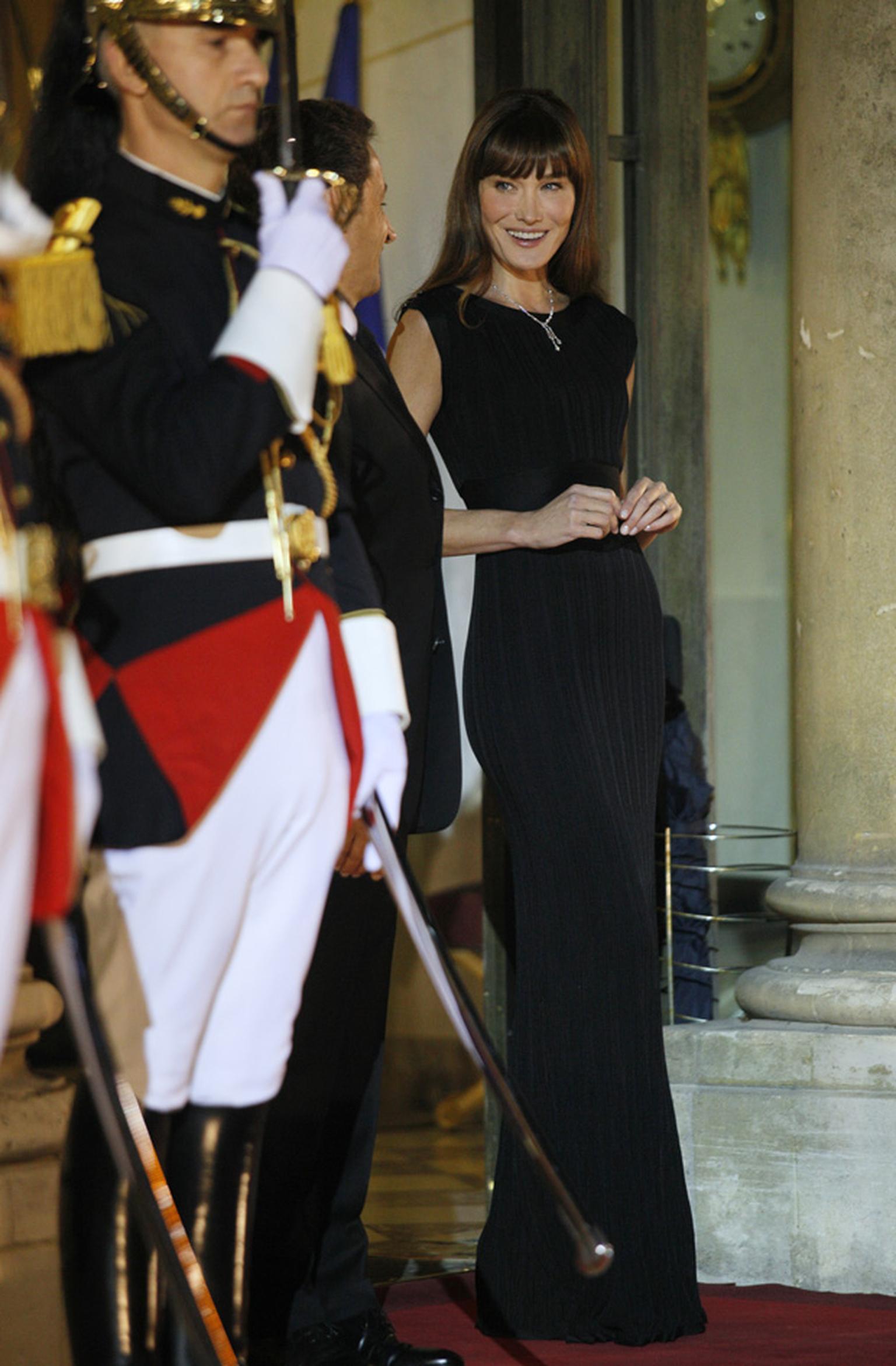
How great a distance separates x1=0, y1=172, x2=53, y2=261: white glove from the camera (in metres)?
1.68

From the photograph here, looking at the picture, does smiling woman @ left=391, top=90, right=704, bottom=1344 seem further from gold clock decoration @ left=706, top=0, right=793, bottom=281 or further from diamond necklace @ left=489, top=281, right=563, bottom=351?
gold clock decoration @ left=706, top=0, right=793, bottom=281

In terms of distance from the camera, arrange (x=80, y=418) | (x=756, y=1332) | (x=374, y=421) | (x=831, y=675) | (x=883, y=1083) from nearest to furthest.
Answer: (x=80, y=418), (x=374, y=421), (x=756, y=1332), (x=883, y=1083), (x=831, y=675)

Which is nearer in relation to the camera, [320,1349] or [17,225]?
[17,225]

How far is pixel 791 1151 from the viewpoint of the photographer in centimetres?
340

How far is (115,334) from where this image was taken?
1.88m

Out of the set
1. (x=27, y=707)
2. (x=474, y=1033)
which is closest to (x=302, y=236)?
(x=27, y=707)

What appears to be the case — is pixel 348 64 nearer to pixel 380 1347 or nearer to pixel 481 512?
pixel 481 512

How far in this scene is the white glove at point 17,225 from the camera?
1.68m

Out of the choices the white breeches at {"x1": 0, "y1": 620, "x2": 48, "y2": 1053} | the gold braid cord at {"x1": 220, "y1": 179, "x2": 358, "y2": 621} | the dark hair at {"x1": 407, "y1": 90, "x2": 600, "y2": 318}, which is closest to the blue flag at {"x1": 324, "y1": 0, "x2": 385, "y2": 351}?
the dark hair at {"x1": 407, "y1": 90, "x2": 600, "y2": 318}

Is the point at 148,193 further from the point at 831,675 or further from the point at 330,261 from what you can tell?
the point at 831,675

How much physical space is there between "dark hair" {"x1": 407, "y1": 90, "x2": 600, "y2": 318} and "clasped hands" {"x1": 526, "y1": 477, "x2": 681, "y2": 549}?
38 cm

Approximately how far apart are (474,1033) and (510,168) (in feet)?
5.46

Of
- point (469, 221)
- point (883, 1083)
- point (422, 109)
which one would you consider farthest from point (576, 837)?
point (422, 109)

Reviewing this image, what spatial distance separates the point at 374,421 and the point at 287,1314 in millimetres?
1252
